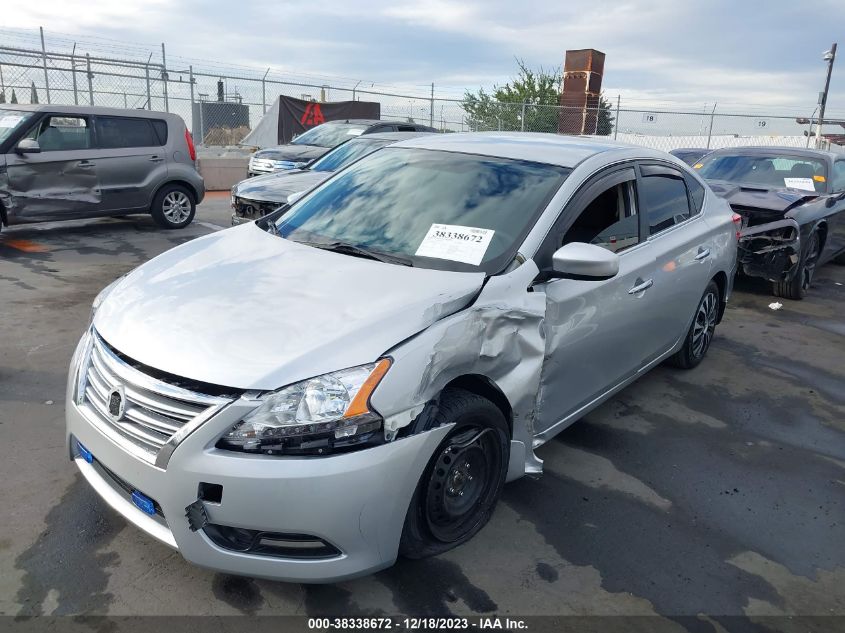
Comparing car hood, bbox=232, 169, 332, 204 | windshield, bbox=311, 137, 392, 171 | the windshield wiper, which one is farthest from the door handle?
windshield, bbox=311, 137, 392, 171

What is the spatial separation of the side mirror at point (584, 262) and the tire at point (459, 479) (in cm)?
69

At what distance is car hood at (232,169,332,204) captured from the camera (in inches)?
294

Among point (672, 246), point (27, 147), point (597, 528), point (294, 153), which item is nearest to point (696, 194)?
point (672, 246)

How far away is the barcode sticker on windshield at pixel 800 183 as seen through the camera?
8.05 meters

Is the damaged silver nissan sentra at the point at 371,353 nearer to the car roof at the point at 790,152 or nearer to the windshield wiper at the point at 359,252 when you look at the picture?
the windshield wiper at the point at 359,252

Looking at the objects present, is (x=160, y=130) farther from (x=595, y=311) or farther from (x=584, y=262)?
(x=584, y=262)

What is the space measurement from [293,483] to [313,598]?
661 mm

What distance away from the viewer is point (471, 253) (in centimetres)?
304

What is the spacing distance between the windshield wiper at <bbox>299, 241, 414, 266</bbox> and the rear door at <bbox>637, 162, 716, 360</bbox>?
1606 millimetres

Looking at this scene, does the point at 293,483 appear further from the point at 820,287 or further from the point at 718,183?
the point at 820,287

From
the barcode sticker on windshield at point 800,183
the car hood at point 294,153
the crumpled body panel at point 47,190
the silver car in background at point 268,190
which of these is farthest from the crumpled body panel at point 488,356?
the car hood at point 294,153

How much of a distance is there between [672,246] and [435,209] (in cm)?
170

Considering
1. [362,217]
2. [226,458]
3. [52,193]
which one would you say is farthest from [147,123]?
[226,458]

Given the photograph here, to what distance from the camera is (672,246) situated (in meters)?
4.18
